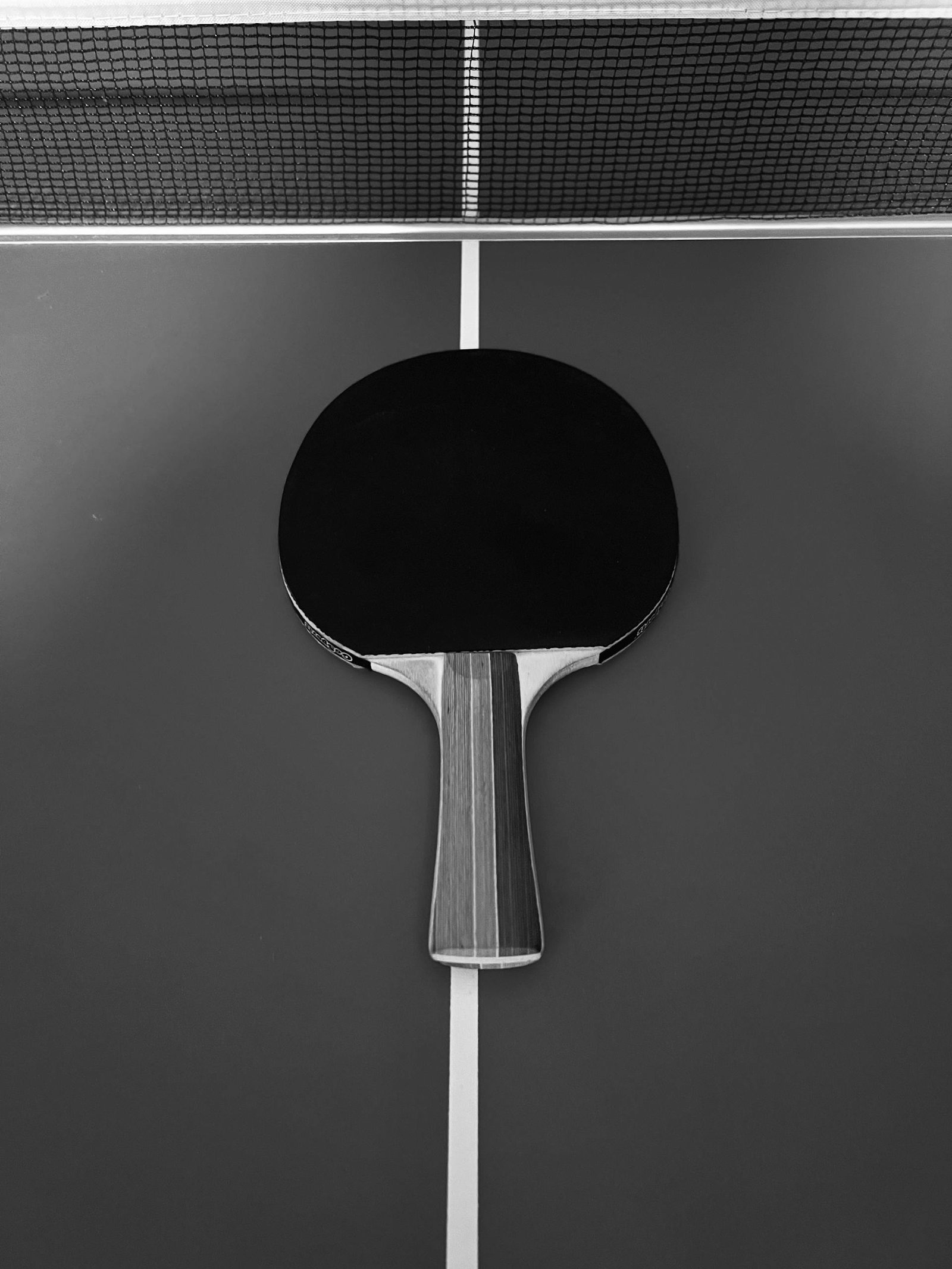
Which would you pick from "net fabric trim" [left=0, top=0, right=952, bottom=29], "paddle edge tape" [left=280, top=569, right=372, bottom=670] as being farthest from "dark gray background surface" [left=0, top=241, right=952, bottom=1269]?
"net fabric trim" [left=0, top=0, right=952, bottom=29]

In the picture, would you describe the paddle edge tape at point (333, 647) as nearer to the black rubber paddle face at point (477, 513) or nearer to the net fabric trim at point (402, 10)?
the black rubber paddle face at point (477, 513)

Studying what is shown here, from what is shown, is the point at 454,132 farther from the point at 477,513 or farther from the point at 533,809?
the point at 533,809

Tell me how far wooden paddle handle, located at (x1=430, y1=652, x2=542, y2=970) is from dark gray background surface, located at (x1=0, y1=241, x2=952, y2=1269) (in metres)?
0.08

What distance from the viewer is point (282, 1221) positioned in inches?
46.9

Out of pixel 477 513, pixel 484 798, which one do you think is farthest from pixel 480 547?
pixel 484 798

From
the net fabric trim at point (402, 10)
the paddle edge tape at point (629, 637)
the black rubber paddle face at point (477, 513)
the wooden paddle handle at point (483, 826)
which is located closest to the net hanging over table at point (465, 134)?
the net fabric trim at point (402, 10)

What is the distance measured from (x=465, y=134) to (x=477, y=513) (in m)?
0.72

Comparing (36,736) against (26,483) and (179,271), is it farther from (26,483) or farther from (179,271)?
(179,271)

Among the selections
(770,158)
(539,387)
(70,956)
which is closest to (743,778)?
(539,387)

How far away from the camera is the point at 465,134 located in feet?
5.88

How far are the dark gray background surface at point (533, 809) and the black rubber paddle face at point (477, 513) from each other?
0.11 m

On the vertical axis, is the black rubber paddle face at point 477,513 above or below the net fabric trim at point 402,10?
below

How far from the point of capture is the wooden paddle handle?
1263mm

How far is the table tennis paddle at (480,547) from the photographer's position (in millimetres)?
1362
